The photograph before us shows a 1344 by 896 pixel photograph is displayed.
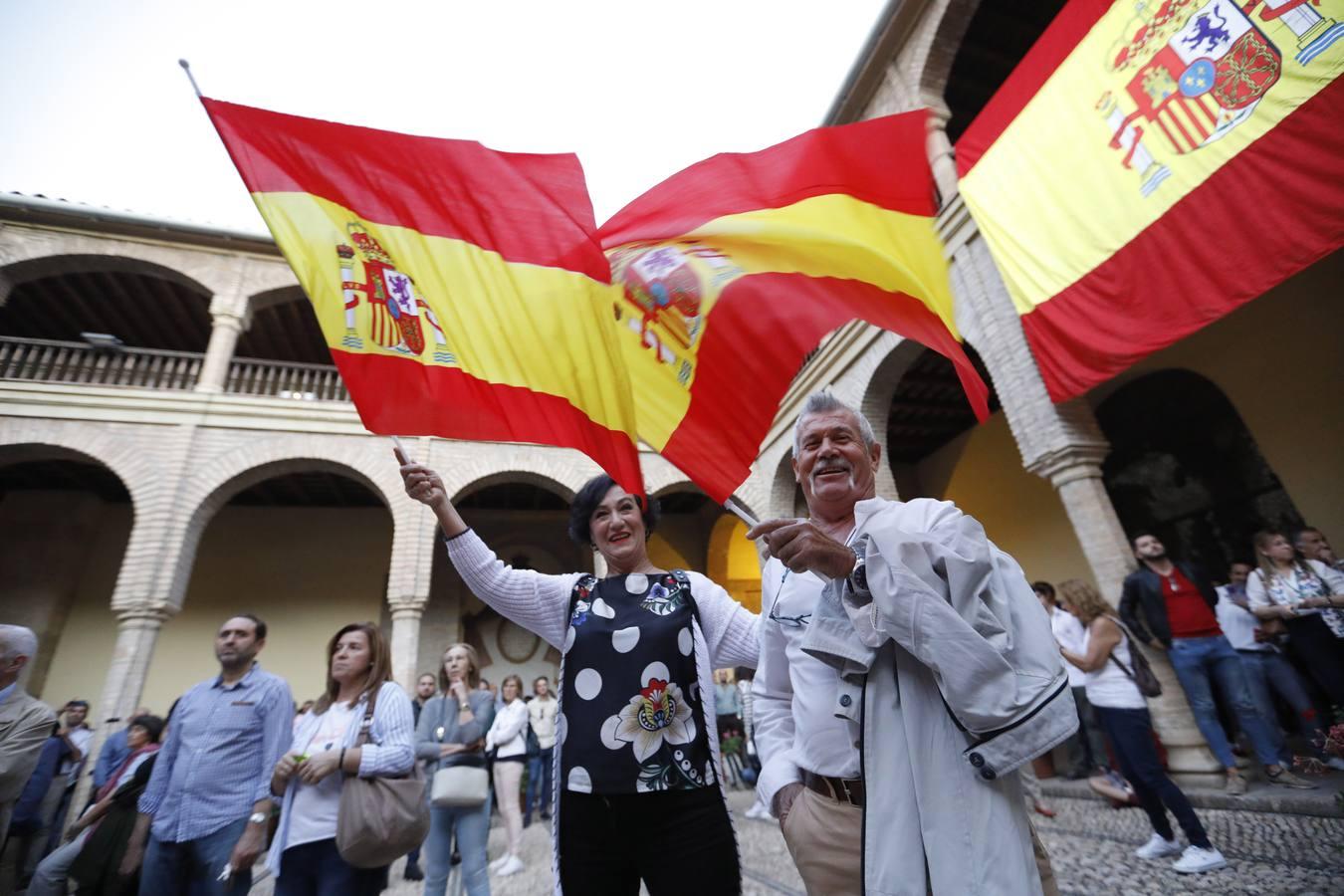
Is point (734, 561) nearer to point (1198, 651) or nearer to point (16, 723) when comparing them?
point (1198, 651)

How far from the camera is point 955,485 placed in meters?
10.7

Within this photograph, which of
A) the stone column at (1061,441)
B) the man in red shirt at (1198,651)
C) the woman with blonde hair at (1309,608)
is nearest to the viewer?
the woman with blonde hair at (1309,608)

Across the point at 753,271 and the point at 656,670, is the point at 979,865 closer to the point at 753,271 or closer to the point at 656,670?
the point at 656,670

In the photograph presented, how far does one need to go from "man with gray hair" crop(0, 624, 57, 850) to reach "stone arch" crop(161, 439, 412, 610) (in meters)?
5.86

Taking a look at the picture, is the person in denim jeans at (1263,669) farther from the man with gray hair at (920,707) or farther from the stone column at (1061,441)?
the man with gray hair at (920,707)

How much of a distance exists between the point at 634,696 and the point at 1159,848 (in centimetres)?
358

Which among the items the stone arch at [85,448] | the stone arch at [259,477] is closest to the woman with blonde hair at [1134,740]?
the stone arch at [259,477]

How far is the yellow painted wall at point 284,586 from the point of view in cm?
984

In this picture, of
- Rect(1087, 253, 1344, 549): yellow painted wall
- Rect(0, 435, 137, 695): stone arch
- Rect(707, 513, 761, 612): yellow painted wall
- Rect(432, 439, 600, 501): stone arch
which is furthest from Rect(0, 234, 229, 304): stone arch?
Rect(1087, 253, 1344, 549): yellow painted wall

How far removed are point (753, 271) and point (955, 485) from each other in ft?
32.5

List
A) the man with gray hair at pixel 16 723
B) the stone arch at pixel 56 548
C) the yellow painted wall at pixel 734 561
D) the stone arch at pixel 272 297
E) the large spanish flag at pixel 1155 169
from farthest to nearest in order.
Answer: the yellow painted wall at pixel 734 561
the stone arch at pixel 272 297
the stone arch at pixel 56 548
the large spanish flag at pixel 1155 169
the man with gray hair at pixel 16 723

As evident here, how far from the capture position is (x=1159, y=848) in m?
3.22

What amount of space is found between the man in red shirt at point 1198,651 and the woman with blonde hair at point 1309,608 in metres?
0.41

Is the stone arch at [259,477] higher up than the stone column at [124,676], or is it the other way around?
the stone arch at [259,477]
